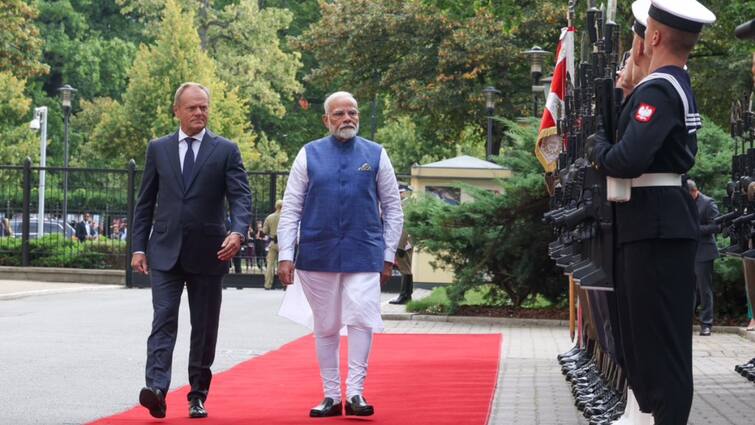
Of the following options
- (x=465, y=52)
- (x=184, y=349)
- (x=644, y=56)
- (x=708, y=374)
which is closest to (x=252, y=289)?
(x=465, y=52)

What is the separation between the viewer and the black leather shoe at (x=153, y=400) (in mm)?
9047

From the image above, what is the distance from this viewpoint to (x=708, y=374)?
1330 cm

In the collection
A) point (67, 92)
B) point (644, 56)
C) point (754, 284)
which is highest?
point (67, 92)

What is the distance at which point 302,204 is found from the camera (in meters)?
9.88

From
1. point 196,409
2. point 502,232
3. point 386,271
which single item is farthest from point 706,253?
point 196,409

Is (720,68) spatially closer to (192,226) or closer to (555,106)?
(555,106)

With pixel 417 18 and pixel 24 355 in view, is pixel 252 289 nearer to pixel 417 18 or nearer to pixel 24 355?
pixel 417 18

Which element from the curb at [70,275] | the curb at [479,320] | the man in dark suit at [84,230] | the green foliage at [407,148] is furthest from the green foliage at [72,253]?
the green foliage at [407,148]

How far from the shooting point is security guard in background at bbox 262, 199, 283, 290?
30.2m

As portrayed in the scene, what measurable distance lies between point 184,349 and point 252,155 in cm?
4143

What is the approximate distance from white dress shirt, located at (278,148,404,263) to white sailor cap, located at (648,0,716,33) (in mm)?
3676

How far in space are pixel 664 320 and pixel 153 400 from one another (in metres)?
3.75

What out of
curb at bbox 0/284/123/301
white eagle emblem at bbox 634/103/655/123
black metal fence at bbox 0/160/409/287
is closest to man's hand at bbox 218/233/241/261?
white eagle emblem at bbox 634/103/655/123

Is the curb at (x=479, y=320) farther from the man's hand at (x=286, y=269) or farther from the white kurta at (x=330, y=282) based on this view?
the man's hand at (x=286, y=269)
